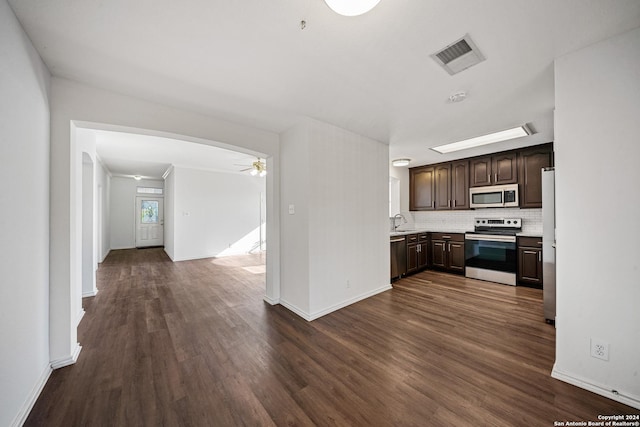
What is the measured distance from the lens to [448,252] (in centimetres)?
503

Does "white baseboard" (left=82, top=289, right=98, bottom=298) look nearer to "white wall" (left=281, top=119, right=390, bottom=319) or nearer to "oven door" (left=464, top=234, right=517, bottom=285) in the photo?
"white wall" (left=281, top=119, right=390, bottom=319)

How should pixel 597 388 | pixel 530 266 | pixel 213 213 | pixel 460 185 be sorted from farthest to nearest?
pixel 213 213 < pixel 460 185 < pixel 530 266 < pixel 597 388

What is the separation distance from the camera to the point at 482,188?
4.79 meters

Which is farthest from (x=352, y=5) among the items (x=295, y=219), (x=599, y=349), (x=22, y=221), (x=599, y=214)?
(x=599, y=349)

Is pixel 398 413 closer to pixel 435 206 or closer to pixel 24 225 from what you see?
pixel 24 225

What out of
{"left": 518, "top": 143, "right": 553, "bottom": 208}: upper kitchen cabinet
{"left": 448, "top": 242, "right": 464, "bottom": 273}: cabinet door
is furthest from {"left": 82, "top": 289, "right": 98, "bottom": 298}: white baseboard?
{"left": 518, "top": 143, "right": 553, "bottom": 208}: upper kitchen cabinet

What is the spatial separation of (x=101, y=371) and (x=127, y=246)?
8.69m

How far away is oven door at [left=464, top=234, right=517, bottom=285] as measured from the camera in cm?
416

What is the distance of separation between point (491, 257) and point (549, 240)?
1714 mm

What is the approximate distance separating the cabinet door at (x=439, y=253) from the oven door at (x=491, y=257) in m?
0.44

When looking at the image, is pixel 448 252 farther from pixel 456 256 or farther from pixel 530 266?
pixel 530 266

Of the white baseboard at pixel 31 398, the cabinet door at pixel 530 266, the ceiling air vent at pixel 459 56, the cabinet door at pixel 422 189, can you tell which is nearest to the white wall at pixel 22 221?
the white baseboard at pixel 31 398

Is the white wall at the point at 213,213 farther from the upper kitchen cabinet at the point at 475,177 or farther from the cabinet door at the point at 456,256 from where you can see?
the cabinet door at the point at 456,256

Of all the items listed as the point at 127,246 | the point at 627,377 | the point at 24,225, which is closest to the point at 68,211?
the point at 24,225
